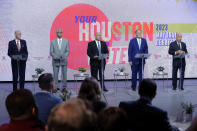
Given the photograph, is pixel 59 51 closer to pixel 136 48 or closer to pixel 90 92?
pixel 136 48

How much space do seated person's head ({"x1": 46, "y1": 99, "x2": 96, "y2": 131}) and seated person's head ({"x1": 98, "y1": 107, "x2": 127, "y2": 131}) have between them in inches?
11.7

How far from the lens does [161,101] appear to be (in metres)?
6.27

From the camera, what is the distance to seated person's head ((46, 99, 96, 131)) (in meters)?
1.06

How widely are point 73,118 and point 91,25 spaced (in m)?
8.30

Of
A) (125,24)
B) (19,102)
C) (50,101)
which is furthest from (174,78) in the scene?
(19,102)

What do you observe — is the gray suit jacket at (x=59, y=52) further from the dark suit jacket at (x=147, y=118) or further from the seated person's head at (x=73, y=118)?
the seated person's head at (x=73, y=118)

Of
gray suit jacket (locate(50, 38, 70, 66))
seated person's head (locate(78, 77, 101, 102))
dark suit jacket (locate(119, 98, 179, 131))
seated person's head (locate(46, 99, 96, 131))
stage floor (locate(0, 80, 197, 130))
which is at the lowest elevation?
stage floor (locate(0, 80, 197, 130))

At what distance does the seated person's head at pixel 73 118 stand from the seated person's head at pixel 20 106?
70 centimetres

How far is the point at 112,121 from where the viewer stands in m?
1.41

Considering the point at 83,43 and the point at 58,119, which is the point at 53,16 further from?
the point at 58,119

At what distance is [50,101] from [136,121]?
39.8 inches

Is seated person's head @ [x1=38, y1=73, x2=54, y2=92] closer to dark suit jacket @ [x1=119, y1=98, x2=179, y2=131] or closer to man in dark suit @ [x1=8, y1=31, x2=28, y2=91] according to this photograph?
dark suit jacket @ [x1=119, y1=98, x2=179, y2=131]

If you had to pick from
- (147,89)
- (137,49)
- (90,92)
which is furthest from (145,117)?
(137,49)

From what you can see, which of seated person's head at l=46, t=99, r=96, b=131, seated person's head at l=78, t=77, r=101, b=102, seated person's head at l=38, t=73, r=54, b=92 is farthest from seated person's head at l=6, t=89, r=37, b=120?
seated person's head at l=38, t=73, r=54, b=92
